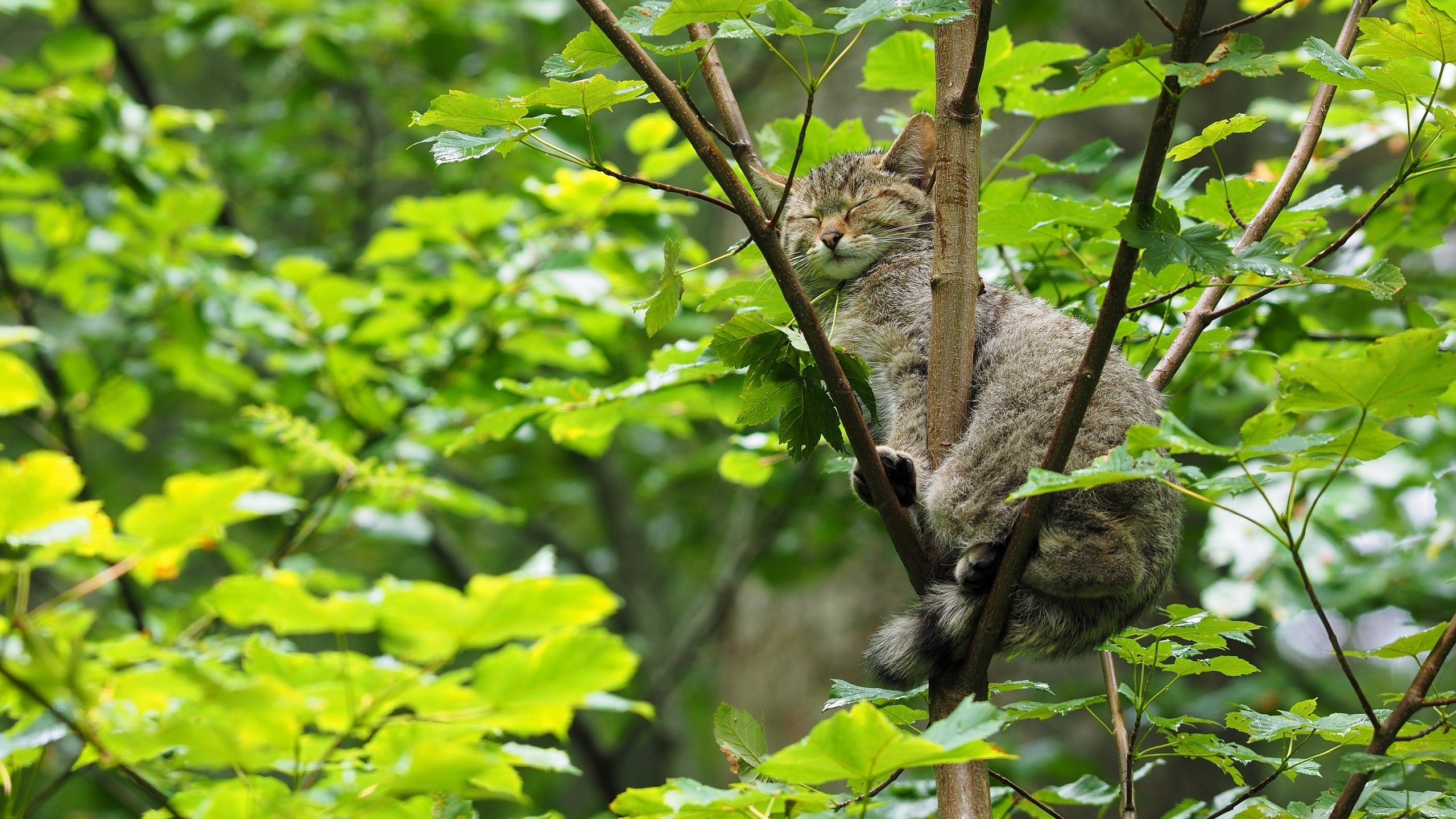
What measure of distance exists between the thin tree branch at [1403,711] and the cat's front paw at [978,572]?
69cm

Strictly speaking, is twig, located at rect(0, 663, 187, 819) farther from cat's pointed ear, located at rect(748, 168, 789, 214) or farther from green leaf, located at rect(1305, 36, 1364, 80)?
green leaf, located at rect(1305, 36, 1364, 80)

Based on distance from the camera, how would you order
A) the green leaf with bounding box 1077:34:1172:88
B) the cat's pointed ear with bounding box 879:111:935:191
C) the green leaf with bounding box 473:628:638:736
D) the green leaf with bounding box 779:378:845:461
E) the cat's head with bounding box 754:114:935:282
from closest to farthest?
1. the green leaf with bounding box 473:628:638:736
2. the green leaf with bounding box 1077:34:1172:88
3. the green leaf with bounding box 779:378:845:461
4. the cat's pointed ear with bounding box 879:111:935:191
5. the cat's head with bounding box 754:114:935:282

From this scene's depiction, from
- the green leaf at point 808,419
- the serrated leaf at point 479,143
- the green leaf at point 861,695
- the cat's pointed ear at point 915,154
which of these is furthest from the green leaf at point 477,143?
the cat's pointed ear at point 915,154

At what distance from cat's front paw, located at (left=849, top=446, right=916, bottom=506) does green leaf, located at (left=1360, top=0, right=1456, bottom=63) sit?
41.8 inches

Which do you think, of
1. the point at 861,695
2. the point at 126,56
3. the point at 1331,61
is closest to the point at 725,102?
the point at 1331,61

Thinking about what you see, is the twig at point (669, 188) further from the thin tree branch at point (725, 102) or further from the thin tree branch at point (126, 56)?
the thin tree branch at point (126, 56)

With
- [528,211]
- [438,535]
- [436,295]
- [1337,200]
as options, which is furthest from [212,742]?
[438,535]

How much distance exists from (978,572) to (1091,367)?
0.67 meters

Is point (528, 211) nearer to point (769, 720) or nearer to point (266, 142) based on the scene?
point (266, 142)

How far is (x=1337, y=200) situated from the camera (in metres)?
2.29

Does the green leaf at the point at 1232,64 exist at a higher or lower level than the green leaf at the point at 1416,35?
lower

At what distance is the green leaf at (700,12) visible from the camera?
148cm

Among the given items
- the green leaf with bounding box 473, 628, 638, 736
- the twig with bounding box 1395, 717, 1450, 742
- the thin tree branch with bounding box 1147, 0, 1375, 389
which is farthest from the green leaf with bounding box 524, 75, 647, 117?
the twig with bounding box 1395, 717, 1450, 742

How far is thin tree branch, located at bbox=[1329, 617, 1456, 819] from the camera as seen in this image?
57.0 inches
